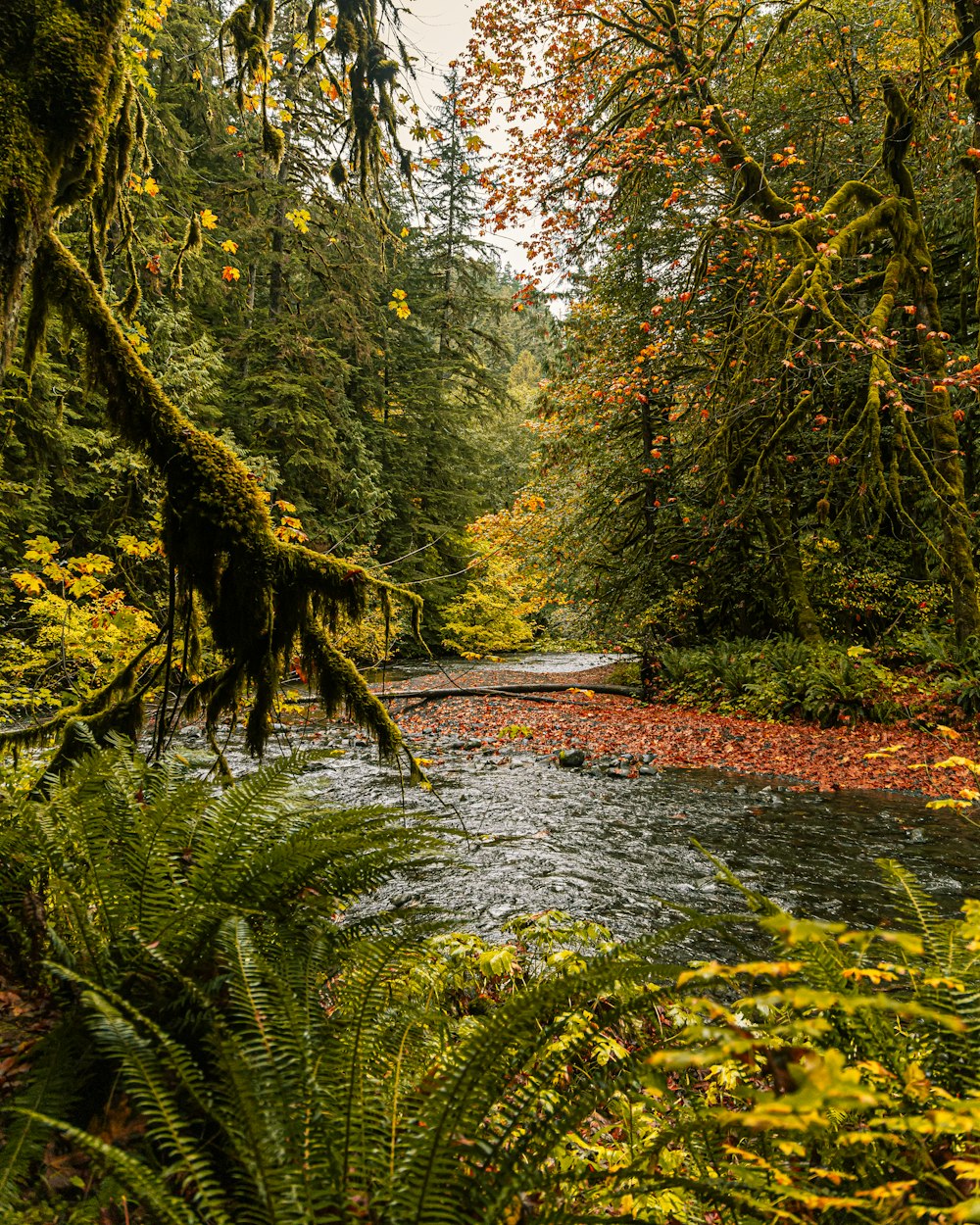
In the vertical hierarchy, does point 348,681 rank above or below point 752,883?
above

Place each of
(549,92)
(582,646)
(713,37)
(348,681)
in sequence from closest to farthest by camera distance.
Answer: (348,681) < (549,92) < (713,37) < (582,646)

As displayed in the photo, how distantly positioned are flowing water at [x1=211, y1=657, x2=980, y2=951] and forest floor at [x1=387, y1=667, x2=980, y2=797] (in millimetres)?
554

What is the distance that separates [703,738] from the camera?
9.96 metres

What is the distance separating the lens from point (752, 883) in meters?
5.02

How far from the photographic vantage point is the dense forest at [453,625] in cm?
143

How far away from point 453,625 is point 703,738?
45.9ft

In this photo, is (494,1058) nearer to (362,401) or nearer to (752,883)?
(752,883)

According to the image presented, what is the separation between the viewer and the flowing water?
15.5ft

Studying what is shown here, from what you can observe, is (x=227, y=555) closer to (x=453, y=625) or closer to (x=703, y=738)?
(x=703, y=738)

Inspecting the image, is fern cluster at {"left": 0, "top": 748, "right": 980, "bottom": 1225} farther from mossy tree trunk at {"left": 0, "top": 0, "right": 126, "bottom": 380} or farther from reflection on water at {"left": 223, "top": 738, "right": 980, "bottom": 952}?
mossy tree trunk at {"left": 0, "top": 0, "right": 126, "bottom": 380}

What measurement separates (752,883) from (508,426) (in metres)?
31.5

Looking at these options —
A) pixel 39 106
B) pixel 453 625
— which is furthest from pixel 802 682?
pixel 453 625

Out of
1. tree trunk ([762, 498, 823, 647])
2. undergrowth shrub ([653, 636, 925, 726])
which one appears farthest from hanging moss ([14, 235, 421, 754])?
tree trunk ([762, 498, 823, 647])

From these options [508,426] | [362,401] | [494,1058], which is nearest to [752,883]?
[494,1058]
